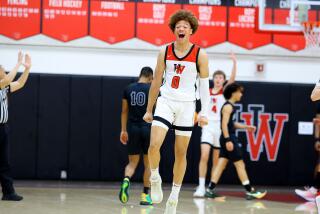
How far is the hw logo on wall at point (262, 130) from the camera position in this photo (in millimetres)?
12320

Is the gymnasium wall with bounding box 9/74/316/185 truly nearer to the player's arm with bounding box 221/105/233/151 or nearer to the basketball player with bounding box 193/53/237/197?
the basketball player with bounding box 193/53/237/197

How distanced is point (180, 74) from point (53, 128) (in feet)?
19.6

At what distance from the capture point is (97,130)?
1216 cm

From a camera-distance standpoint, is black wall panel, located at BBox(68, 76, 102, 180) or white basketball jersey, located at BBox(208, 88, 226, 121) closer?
white basketball jersey, located at BBox(208, 88, 226, 121)

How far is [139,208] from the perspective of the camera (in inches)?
323

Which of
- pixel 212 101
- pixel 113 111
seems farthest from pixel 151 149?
pixel 113 111

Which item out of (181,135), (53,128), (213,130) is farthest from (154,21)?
(181,135)

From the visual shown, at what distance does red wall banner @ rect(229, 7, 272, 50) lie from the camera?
12273 millimetres

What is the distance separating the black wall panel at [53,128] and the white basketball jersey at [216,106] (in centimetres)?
308

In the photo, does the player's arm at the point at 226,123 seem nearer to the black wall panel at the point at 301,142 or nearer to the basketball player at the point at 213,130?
the basketball player at the point at 213,130

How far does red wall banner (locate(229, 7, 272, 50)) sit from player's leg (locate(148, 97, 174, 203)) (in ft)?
19.9

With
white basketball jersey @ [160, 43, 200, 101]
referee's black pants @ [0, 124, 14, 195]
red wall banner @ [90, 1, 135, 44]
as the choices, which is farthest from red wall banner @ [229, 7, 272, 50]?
white basketball jersey @ [160, 43, 200, 101]

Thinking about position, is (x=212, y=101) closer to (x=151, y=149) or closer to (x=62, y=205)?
(x=62, y=205)

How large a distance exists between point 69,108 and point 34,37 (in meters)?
1.49
